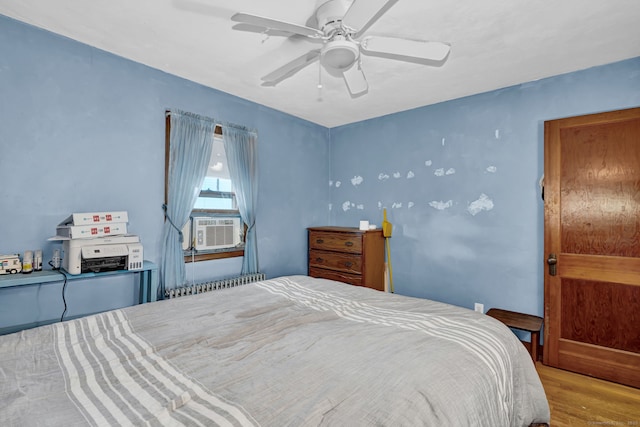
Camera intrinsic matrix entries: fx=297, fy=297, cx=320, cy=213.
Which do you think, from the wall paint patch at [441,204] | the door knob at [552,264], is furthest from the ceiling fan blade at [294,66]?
the door knob at [552,264]

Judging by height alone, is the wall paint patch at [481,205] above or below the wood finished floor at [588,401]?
above

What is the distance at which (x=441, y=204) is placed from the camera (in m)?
3.29

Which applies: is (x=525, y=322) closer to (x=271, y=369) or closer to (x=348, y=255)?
(x=348, y=255)

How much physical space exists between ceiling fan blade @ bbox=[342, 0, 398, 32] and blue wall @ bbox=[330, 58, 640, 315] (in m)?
2.09

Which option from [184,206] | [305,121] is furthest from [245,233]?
[305,121]

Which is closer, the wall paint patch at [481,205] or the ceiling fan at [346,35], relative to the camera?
the ceiling fan at [346,35]

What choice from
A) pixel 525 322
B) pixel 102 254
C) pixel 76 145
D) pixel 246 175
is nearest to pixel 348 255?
pixel 246 175

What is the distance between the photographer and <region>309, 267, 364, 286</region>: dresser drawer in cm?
329

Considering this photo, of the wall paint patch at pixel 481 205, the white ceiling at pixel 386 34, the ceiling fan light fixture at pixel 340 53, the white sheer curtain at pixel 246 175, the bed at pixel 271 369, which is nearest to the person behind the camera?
the bed at pixel 271 369

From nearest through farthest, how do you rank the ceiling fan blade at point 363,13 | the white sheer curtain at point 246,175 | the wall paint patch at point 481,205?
1. the ceiling fan blade at point 363,13
2. the wall paint patch at point 481,205
3. the white sheer curtain at point 246,175

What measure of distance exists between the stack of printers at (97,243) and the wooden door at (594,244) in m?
3.43

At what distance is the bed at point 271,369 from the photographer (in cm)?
80

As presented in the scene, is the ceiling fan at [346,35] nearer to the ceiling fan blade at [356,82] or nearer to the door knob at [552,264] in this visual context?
the ceiling fan blade at [356,82]

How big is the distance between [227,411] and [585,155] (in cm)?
311
